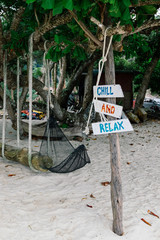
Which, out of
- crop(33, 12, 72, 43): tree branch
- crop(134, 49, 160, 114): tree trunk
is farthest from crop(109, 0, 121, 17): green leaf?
crop(134, 49, 160, 114): tree trunk

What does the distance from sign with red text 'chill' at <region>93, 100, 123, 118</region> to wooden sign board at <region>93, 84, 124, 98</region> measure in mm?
72

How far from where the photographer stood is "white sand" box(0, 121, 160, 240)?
206 centimetres

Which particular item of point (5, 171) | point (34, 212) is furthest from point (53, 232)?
point (5, 171)

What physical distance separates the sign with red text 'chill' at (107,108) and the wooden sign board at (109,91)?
0.07 m

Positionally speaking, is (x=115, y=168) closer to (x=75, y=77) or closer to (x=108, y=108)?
(x=108, y=108)

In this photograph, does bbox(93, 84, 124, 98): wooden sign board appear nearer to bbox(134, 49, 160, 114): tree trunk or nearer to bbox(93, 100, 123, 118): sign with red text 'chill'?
bbox(93, 100, 123, 118): sign with red text 'chill'

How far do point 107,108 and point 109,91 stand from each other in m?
0.15

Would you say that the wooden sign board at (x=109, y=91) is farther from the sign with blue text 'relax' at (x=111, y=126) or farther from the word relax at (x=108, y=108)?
the sign with blue text 'relax' at (x=111, y=126)

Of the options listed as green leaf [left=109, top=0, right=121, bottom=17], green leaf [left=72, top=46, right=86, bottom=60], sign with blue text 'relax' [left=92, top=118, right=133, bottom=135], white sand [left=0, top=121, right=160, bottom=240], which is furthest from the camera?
green leaf [left=72, top=46, right=86, bottom=60]

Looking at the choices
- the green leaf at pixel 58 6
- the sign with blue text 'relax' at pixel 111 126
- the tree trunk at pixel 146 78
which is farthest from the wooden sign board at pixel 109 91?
the tree trunk at pixel 146 78

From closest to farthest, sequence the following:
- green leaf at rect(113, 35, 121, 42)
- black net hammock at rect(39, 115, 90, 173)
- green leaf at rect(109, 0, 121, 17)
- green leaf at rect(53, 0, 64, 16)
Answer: green leaf at rect(53, 0, 64, 16) → green leaf at rect(109, 0, 121, 17) → green leaf at rect(113, 35, 121, 42) → black net hammock at rect(39, 115, 90, 173)

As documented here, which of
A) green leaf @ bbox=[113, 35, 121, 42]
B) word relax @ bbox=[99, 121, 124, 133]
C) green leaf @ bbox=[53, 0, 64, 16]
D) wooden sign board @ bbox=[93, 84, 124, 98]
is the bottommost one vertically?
word relax @ bbox=[99, 121, 124, 133]

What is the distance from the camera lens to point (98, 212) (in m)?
2.43

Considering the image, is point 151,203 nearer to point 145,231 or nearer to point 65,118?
point 145,231
